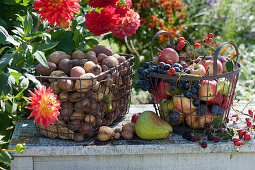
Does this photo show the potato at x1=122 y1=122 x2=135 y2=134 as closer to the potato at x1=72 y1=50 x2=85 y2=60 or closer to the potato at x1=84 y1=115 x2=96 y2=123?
the potato at x1=84 y1=115 x2=96 y2=123

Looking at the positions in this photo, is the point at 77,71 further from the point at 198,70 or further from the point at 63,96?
the point at 198,70

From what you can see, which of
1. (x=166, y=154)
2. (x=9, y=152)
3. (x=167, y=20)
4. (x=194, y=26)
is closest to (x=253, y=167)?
(x=166, y=154)

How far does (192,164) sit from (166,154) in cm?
12

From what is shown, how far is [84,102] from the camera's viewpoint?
49.9 inches

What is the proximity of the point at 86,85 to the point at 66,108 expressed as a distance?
0.39 ft

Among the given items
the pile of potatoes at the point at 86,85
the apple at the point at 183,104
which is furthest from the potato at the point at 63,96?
the apple at the point at 183,104

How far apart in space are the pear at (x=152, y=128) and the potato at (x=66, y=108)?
29cm

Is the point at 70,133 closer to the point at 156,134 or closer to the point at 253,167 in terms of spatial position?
the point at 156,134

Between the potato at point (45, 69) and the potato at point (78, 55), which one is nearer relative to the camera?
the potato at point (45, 69)

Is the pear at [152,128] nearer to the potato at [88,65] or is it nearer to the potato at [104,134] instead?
the potato at [104,134]

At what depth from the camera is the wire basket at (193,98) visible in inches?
50.9

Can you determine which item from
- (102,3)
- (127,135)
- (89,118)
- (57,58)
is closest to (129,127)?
(127,135)

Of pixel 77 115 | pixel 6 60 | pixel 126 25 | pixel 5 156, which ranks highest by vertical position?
pixel 126 25

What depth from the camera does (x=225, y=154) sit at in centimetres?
135
